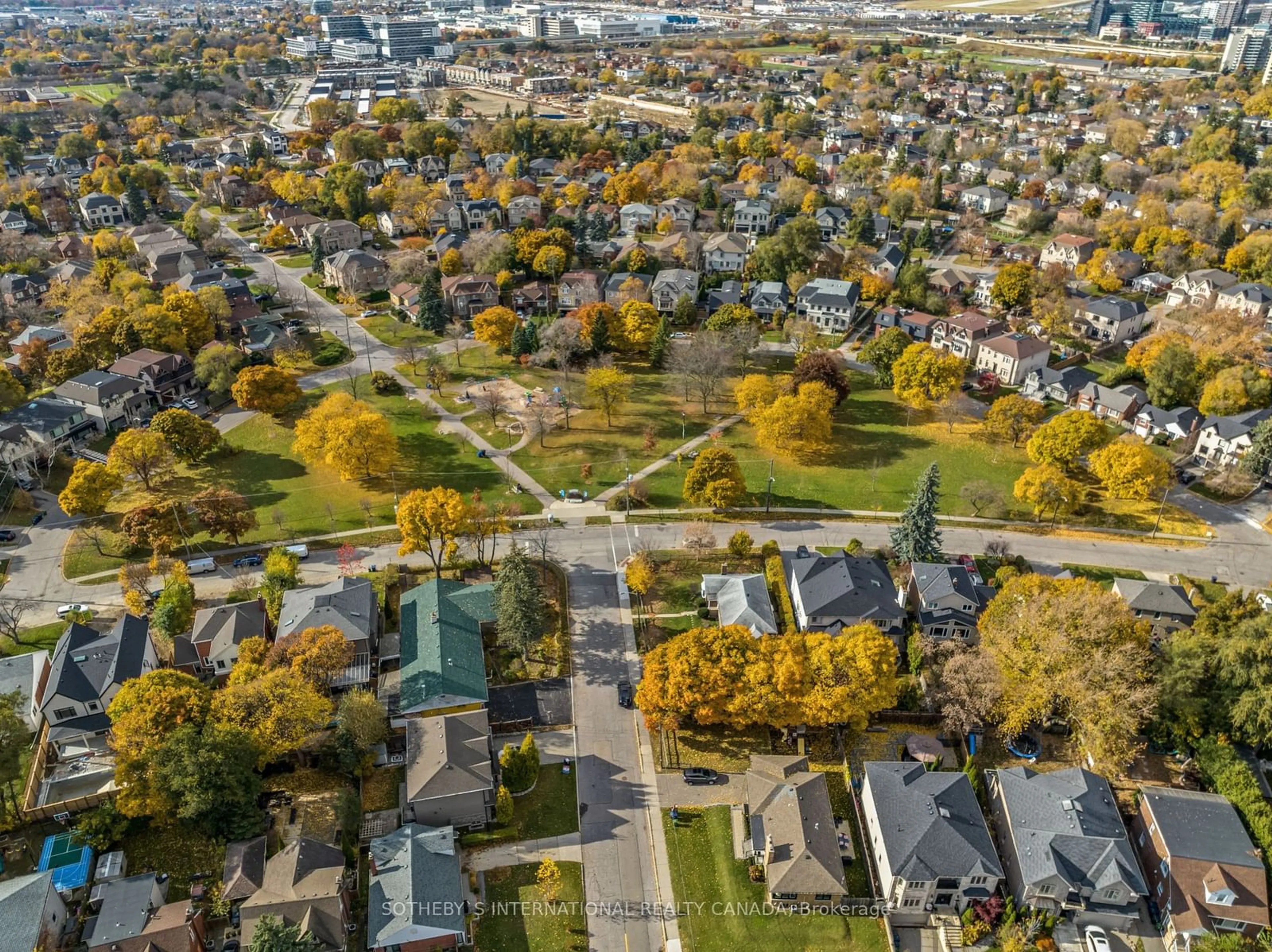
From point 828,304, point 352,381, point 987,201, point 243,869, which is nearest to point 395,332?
point 352,381

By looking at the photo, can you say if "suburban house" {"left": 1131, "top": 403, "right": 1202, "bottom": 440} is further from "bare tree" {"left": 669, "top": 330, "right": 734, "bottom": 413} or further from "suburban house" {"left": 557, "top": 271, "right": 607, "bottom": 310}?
"suburban house" {"left": 557, "top": 271, "right": 607, "bottom": 310}

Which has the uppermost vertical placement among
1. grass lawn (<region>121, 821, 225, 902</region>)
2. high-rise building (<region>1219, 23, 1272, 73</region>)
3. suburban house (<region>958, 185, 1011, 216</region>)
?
high-rise building (<region>1219, 23, 1272, 73</region>)

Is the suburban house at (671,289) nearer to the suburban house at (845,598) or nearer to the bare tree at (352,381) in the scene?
the bare tree at (352,381)

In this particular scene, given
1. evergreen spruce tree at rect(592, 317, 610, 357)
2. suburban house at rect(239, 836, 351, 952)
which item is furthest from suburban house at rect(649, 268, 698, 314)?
suburban house at rect(239, 836, 351, 952)

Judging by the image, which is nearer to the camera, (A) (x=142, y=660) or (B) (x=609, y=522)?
(A) (x=142, y=660)

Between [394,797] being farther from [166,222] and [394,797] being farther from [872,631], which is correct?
[166,222]

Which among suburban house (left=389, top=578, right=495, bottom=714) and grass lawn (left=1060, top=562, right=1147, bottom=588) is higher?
grass lawn (left=1060, top=562, right=1147, bottom=588)

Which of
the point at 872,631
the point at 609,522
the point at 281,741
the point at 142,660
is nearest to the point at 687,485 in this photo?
the point at 609,522

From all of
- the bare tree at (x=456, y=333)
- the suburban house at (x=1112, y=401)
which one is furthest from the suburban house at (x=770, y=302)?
the bare tree at (x=456, y=333)
